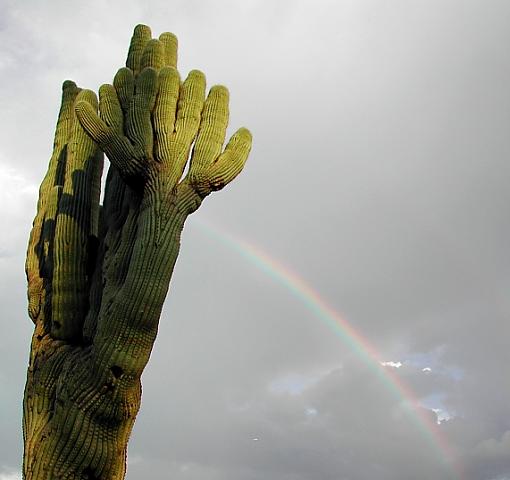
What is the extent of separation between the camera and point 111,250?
22.4ft

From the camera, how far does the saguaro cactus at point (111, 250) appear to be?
6016 mm

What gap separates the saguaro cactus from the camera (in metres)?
6.02

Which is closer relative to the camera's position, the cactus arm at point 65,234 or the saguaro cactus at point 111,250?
the saguaro cactus at point 111,250

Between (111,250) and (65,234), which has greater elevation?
(65,234)

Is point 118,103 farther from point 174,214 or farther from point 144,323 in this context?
point 144,323

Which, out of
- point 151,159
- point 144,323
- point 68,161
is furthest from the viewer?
point 68,161

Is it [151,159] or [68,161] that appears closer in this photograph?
[151,159]

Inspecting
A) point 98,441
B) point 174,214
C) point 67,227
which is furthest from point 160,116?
point 98,441

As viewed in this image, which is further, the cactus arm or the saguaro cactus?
the cactus arm

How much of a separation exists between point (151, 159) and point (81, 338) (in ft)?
6.80

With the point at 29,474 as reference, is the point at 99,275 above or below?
above

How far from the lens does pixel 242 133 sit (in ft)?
23.7

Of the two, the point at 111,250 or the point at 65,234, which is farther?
the point at 65,234

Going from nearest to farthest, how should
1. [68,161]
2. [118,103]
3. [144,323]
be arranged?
1. [144,323]
2. [118,103]
3. [68,161]
